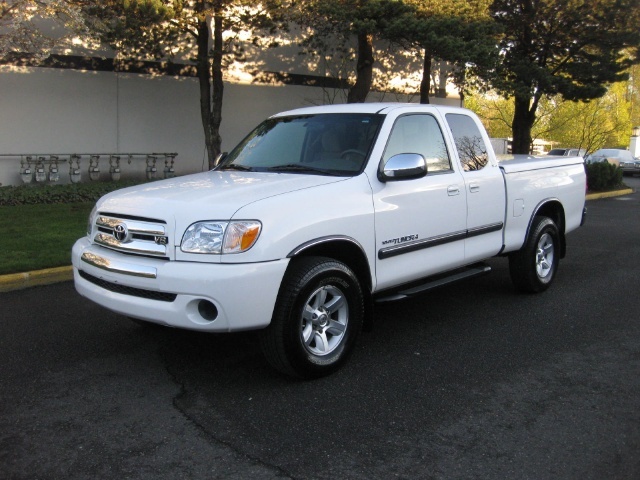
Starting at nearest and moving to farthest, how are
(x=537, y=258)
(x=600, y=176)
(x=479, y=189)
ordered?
1. (x=479, y=189)
2. (x=537, y=258)
3. (x=600, y=176)

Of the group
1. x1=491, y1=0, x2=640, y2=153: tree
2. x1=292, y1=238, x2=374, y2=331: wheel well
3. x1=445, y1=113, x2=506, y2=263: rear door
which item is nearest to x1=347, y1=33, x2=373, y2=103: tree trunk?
x1=491, y1=0, x2=640, y2=153: tree

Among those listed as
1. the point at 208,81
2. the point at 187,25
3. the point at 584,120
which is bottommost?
the point at 584,120

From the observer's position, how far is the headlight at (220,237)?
4047 millimetres

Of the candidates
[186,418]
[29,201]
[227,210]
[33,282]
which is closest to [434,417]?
[186,418]

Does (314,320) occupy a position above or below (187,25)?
below

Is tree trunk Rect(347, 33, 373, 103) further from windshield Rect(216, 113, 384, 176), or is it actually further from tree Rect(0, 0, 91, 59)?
windshield Rect(216, 113, 384, 176)

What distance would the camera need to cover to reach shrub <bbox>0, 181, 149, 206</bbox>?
1240 cm

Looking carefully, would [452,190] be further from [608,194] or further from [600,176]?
[600,176]

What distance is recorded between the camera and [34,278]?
725 centimetres

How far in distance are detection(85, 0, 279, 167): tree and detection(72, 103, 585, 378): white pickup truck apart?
7628 mm

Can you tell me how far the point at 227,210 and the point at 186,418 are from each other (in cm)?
131

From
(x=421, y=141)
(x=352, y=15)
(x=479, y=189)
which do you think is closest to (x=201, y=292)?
(x=421, y=141)

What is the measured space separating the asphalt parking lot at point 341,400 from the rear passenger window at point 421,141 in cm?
150

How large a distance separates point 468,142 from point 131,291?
11.3ft
